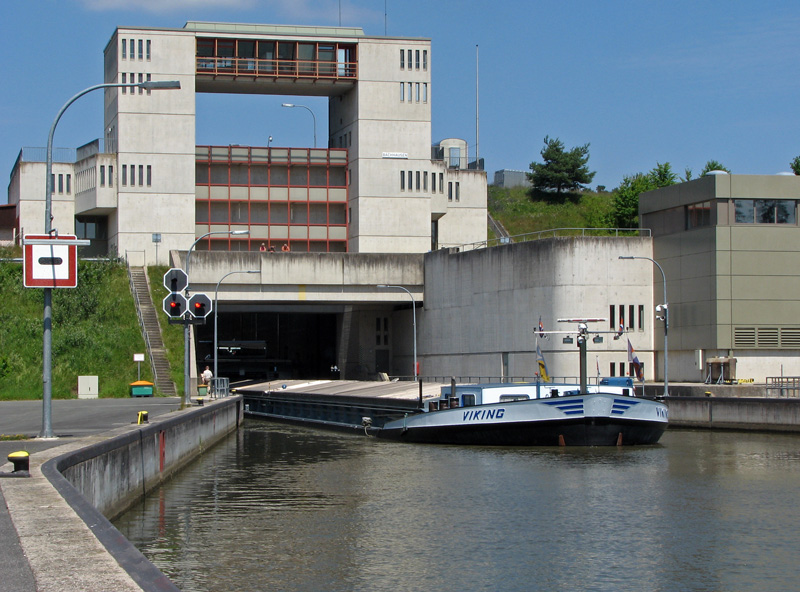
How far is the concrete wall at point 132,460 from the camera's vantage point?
17016 millimetres

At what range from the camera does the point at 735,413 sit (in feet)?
140

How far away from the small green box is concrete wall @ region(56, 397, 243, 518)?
62.7 ft

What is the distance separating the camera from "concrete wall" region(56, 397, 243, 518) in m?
17.0

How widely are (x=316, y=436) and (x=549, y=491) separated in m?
20.3

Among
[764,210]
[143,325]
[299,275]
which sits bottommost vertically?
[143,325]

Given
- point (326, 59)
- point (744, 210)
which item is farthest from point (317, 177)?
point (744, 210)

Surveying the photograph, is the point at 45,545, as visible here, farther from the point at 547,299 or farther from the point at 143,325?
the point at 143,325

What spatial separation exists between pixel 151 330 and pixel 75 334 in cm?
518

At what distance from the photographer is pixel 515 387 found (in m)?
37.3

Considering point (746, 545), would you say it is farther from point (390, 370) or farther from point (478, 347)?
point (390, 370)

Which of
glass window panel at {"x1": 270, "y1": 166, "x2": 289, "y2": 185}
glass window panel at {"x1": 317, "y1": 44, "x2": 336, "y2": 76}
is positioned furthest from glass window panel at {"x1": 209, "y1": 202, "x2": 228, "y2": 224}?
glass window panel at {"x1": 317, "y1": 44, "x2": 336, "y2": 76}

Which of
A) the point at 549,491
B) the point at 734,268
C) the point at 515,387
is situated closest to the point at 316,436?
the point at 515,387

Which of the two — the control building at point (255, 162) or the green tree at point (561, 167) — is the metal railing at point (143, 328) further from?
the green tree at point (561, 167)

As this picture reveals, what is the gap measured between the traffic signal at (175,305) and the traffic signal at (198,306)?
642mm
